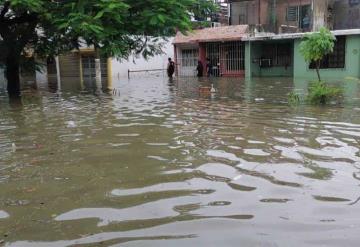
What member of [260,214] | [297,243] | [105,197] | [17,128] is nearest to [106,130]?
[17,128]

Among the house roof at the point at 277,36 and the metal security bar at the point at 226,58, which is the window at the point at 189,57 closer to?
the metal security bar at the point at 226,58

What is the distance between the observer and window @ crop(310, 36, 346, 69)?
26.8 metres

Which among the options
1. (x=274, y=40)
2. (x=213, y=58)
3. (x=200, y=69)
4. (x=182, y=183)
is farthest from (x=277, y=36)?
(x=182, y=183)

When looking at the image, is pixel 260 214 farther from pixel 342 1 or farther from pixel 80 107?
pixel 342 1

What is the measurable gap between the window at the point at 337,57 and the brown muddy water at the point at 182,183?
18564mm

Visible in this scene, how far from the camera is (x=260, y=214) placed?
4.14 m

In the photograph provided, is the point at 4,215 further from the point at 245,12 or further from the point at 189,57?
the point at 189,57

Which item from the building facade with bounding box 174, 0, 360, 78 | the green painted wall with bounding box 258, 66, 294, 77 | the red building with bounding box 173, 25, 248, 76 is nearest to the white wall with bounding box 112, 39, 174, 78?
the red building with bounding box 173, 25, 248, 76

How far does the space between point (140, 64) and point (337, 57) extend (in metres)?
19.3

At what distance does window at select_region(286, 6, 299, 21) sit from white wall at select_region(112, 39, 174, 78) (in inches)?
462

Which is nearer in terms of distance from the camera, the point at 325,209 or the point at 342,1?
the point at 325,209

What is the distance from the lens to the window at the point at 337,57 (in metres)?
26.8

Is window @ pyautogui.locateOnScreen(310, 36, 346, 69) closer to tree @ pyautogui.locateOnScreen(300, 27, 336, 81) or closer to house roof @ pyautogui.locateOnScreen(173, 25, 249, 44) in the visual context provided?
house roof @ pyautogui.locateOnScreen(173, 25, 249, 44)

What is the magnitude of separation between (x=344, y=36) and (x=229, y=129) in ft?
66.9
